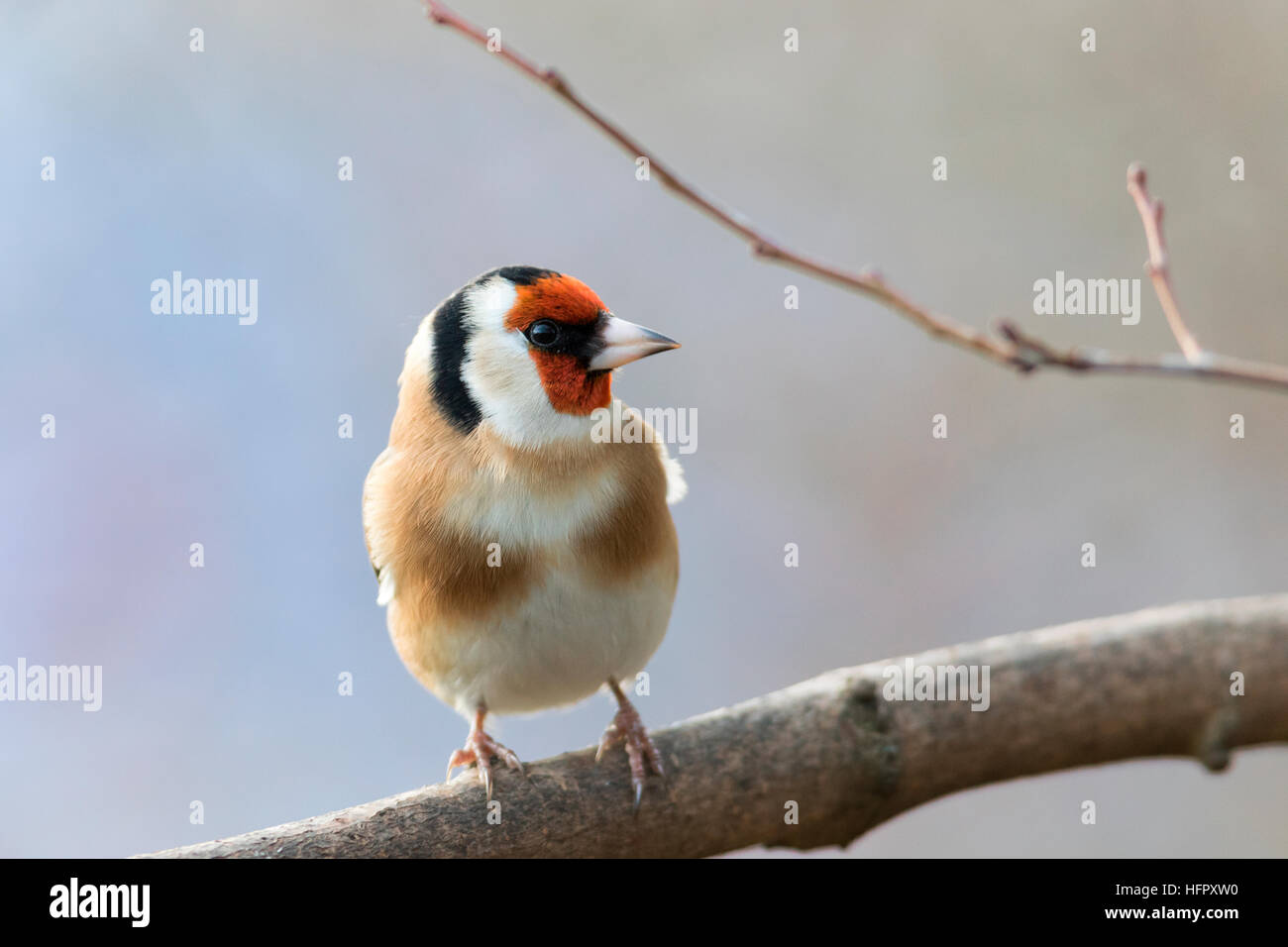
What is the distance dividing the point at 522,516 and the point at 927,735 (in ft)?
2.60

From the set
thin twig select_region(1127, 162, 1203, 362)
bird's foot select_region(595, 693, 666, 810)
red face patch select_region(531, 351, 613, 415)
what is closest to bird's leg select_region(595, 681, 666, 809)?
bird's foot select_region(595, 693, 666, 810)

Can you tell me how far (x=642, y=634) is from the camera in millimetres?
2109

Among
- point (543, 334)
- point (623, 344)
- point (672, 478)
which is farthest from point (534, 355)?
point (672, 478)

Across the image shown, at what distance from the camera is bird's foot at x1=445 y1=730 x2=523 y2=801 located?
1890 mm

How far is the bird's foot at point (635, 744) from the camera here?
196 cm

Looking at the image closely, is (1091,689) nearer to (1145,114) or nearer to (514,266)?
(514,266)

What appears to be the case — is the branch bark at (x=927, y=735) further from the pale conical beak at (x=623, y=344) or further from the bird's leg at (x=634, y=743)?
the pale conical beak at (x=623, y=344)

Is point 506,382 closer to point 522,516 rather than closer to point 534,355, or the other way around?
point 534,355

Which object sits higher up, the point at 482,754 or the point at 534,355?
the point at 534,355

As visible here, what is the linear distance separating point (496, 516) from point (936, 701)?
2.72 ft

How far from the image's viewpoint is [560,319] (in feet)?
6.67

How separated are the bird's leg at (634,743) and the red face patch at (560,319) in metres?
0.54
